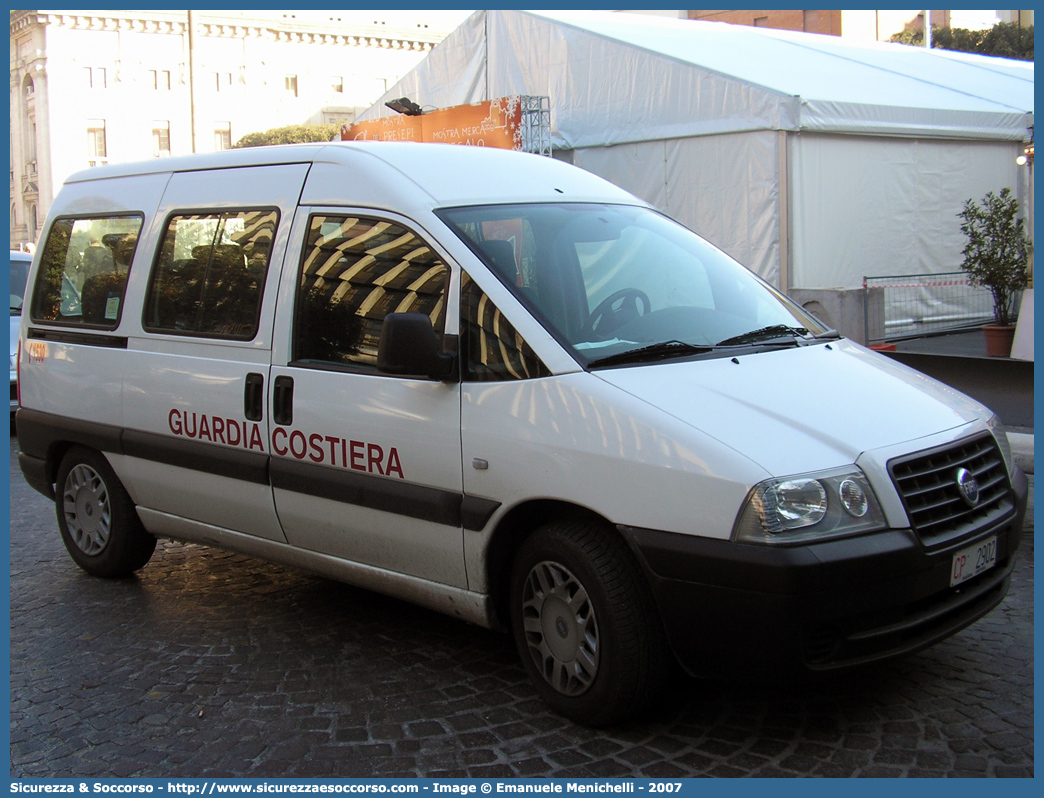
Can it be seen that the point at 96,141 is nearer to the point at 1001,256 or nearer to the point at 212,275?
the point at 1001,256

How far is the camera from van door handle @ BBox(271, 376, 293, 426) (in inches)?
172

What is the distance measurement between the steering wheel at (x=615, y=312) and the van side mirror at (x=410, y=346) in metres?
0.53

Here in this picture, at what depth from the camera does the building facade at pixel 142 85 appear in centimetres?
6278

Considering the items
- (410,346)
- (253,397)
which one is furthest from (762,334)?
(253,397)

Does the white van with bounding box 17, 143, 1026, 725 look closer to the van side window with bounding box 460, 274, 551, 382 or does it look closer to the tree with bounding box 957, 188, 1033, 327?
the van side window with bounding box 460, 274, 551, 382

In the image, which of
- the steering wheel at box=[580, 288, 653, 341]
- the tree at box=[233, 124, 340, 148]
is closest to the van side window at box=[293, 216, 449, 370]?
the steering wheel at box=[580, 288, 653, 341]

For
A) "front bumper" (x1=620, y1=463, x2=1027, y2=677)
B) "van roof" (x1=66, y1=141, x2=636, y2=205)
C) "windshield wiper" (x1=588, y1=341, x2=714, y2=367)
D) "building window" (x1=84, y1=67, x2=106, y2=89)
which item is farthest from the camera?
"building window" (x1=84, y1=67, x2=106, y2=89)

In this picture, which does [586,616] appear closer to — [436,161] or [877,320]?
[436,161]

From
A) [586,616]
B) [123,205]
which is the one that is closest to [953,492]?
[586,616]

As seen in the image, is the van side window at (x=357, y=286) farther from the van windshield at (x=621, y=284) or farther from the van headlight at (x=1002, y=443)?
the van headlight at (x=1002, y=443)

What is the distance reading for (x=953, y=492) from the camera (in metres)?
3.45

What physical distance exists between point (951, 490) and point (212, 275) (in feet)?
10.6

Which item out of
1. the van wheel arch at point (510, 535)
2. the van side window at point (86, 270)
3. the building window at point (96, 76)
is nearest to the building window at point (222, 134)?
the building window at point (96, 76)

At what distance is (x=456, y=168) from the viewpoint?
4.38 meters
